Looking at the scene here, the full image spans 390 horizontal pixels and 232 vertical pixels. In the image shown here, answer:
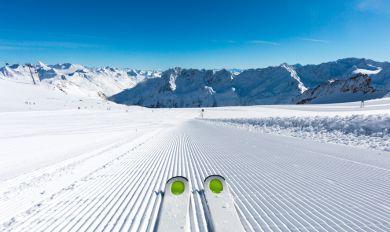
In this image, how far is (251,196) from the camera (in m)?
6.54

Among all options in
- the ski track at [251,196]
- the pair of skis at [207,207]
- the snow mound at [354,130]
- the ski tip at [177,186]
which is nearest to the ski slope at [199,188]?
the ski track at [251,196]

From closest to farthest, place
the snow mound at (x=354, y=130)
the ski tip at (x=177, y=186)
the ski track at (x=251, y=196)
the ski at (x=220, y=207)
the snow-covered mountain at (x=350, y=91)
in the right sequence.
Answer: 1. the ski at (x=220, y=207)
2. the ski track at (x=251, y=196)
3. the ski tip at (x=177, y=186)
4. the snow mound at (x=354, y=130)
5. the snow-covered mountain at (x=350, y=91)

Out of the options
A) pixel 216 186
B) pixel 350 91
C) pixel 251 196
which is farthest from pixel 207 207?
pixel 350 91

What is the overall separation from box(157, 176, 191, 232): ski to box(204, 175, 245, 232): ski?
0.44 metres

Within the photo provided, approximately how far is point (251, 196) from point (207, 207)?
1213 mm

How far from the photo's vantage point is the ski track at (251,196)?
16.7 feet

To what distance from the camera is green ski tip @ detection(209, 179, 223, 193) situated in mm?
6375

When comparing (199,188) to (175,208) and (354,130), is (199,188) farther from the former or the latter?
(354,130)

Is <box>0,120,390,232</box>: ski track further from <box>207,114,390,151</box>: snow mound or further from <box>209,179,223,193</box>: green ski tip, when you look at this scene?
<box>207,114,390,151</box>: snow mound

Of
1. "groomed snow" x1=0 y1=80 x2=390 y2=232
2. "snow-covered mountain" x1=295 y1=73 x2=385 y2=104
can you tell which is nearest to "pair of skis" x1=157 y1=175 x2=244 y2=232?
"groomed snow" x1=0 y1=80 x2=390 y2=232

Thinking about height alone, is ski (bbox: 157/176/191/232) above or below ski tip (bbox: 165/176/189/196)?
below

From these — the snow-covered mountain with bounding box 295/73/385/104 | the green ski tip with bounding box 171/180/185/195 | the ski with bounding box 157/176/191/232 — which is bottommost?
the ski with bounding box 157/176/191/232

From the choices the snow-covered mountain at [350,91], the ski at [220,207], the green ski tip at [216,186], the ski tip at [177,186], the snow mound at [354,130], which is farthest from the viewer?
the snow-covered mountain at [350,91]

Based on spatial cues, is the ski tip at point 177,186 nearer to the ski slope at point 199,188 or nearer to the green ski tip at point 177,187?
the green ski tip at point 177,187
